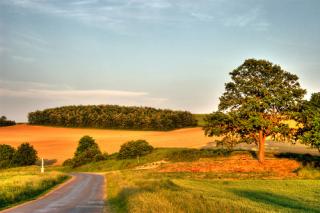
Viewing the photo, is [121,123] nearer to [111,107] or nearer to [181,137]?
[111,107]

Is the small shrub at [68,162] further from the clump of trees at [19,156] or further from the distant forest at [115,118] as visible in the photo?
the distant forest at [115,118]

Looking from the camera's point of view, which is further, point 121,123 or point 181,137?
point 121,123

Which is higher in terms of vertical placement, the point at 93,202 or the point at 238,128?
the point at 238,128

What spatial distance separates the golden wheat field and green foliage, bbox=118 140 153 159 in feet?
45.8

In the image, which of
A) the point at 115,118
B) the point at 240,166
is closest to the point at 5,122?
the point at 115,118

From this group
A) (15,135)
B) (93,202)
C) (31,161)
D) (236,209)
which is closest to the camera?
(236,209)

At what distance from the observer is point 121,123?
175125 millimetres

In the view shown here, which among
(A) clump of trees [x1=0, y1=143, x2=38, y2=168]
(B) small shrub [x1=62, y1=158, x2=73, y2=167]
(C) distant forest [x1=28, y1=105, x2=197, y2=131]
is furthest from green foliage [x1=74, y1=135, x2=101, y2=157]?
(C) distant forest [x1=28, y1=105, x2=197, y2=131]

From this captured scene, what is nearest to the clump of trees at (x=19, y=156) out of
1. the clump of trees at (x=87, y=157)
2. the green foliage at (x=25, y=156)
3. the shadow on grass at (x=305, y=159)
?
the green foliage at (x=25, y=156)

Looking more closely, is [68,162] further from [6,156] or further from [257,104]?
[257,104]

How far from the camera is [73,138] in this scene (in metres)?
152

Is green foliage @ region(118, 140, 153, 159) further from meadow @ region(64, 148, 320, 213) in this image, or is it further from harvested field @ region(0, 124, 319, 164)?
harvested field @ region(0, 124, 319, 164)

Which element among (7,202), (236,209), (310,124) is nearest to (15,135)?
(310,124)

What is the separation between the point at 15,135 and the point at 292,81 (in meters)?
111
